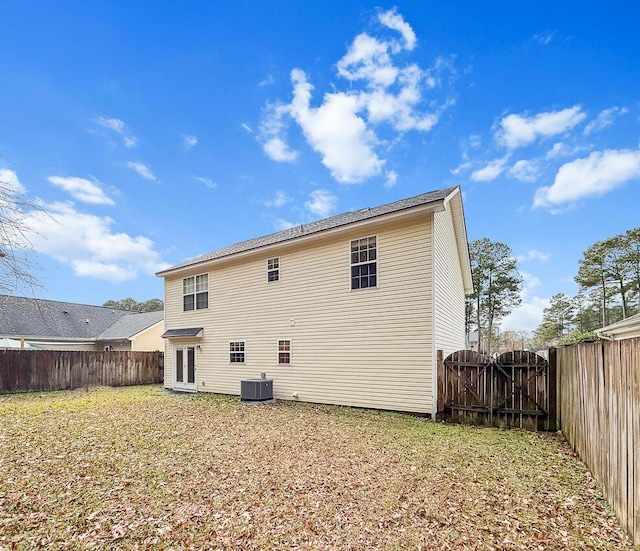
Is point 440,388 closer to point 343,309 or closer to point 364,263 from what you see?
point 343,309

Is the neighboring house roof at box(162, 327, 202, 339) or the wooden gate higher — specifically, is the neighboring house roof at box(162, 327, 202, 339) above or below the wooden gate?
above

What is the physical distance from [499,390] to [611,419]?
4631 mm

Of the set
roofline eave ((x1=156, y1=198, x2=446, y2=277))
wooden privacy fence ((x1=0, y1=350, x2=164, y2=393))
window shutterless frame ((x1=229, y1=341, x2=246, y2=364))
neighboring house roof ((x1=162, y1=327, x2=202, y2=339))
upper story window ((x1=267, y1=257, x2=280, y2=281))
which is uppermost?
roofline eave ((x1=156, y1=198, x2=446, y2=277))

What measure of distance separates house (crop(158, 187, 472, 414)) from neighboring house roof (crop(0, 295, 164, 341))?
1327cm

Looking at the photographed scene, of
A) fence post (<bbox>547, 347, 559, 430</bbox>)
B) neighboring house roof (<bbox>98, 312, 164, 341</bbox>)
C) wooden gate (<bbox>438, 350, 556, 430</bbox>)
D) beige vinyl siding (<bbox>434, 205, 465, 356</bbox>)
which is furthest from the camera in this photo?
neighboring house roof (<bbox>98, 312, 164, 341</bbox>)

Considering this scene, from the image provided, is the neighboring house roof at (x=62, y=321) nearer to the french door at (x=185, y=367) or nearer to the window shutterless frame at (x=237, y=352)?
the french door at (x=185, y=367)

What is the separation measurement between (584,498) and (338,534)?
9.88 ft

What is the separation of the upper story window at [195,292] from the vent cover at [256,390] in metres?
4.42

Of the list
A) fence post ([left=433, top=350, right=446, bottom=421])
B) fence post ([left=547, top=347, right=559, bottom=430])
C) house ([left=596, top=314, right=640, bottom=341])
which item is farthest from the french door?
house ([left=596, top=314, right=640, bottom=341])

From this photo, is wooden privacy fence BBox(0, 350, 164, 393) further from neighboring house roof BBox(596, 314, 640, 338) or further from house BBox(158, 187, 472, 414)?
neighboring house roof BBox(596, 314, 640, 338)

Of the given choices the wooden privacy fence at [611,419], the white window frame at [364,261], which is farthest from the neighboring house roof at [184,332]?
the wooden privacy fence at [611,419]

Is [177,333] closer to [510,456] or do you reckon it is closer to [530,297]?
[510,456]

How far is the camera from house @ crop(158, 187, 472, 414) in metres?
9.22

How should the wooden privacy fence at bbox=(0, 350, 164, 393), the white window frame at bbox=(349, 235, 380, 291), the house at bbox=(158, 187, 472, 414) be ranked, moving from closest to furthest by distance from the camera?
the house at bbox=(158, 187, 472, 414) → the white window frame at bbox=(349, 235, 380, 291) → the wooden privacy fence at bbox=(0, 350, 164, 393)
